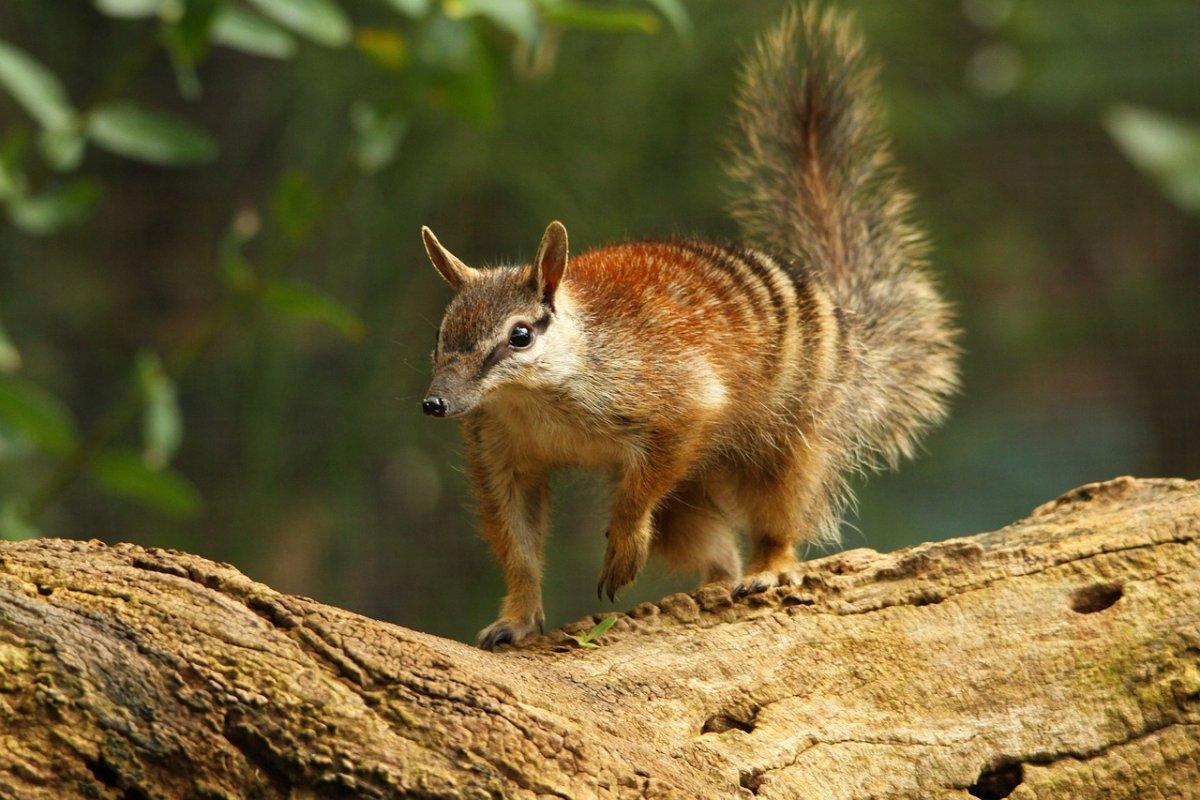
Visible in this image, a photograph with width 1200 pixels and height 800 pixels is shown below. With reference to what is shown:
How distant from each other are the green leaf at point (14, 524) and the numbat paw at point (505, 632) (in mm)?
1264

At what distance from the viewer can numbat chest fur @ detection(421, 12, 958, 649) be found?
3625 millimetres

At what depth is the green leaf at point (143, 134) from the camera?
→ 390 cm

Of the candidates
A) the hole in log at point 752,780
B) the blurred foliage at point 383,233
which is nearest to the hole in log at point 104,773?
the hole in log at point 752,780

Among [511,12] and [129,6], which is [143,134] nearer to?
[129,6]

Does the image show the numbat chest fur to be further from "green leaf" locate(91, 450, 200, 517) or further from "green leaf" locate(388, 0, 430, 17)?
"green leaf" locate(91, 450, 200, 517)

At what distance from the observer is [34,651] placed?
217 centimetres

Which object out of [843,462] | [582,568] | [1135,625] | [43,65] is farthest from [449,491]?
[1135,625]

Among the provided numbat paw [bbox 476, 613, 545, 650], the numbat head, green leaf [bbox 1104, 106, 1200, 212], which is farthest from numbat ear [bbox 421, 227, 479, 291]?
green leaf [bbox 1104, 106, 1200, 212]

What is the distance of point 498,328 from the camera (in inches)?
135

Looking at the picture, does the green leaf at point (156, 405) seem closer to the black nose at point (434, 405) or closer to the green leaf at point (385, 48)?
the green leaf at point (385, 48)

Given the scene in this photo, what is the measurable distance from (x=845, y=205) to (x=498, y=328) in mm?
1753

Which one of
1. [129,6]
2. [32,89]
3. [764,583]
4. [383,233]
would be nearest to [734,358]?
[764,583]

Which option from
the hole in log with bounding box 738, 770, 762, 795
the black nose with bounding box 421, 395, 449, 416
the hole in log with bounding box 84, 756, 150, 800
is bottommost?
the hole in log with bounding box 84, 756, 150, 800

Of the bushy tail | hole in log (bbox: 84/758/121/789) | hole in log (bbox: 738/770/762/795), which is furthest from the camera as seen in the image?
the bushy tail
